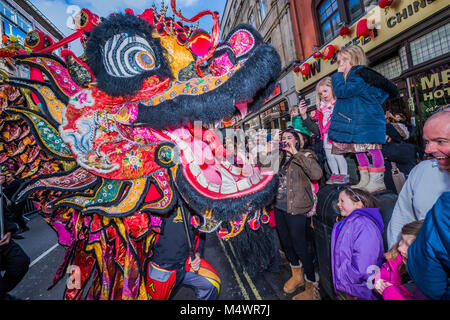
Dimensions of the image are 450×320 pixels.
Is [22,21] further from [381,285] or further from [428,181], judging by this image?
[381,285]

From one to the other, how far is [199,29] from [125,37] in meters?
0.42

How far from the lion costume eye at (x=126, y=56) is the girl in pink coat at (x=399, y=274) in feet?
5.74

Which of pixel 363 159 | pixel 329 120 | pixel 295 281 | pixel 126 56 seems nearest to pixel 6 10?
pixel 126 56

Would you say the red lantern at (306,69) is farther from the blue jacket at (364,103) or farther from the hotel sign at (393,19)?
the blue jacket at (364,103)

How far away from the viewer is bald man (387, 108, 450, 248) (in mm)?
984

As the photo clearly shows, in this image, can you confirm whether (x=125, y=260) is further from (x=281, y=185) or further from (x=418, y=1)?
(x=418, y=1)

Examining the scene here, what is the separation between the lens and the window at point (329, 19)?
656 centimetres

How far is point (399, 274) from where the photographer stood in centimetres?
123

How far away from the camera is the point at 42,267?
3.58m

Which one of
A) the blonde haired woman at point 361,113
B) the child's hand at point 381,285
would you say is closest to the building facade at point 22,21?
the blonde haired woman at point 361,113

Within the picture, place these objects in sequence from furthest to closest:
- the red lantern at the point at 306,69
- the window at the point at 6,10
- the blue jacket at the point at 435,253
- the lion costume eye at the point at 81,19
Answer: the red lantern at the point at 306,69 → the window at the point at 6,10 → the lion costume eye at the point at 81,19 → the blue jacket at the point at 435,253

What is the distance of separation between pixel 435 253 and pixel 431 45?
5457mm
